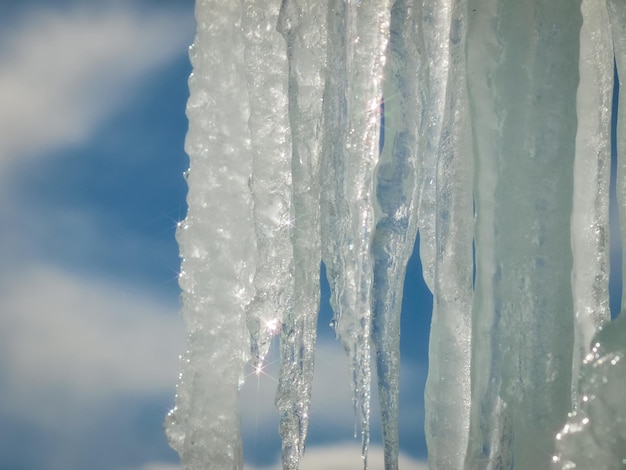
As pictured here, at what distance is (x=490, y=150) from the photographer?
1995 millimetres

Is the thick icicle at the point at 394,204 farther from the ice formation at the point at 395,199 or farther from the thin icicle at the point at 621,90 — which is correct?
the thin icicle at the point at 621,90

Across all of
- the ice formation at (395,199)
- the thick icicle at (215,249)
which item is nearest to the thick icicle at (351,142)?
the ice formation at (395,199)

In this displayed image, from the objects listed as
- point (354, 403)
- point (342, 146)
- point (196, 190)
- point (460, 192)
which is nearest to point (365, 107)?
point (342, 146)

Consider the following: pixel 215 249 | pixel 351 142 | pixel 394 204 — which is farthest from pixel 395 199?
pixel 215 249

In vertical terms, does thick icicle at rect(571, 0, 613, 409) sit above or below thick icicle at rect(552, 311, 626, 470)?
above

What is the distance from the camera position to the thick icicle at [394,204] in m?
2.05

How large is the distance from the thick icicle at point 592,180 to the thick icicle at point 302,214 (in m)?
0.75

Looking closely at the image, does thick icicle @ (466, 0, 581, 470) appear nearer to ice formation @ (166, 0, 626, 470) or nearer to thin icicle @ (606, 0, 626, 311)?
ice formation @ (166, 0, 626, 470)

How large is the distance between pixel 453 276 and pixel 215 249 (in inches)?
28.6

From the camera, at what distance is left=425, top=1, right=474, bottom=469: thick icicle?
83.7 inches

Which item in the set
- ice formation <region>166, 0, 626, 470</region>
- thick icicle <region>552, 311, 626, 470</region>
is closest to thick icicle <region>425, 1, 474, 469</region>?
ice formation <region>166, 0, 626, 470</region>

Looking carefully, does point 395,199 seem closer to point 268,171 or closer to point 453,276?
point 453,276

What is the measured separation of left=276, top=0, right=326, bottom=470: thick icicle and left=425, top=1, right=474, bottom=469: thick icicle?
370 mm

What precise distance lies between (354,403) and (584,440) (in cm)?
68
